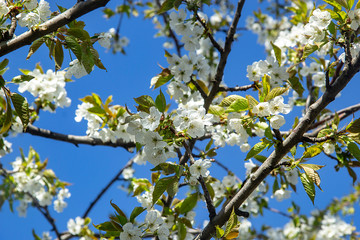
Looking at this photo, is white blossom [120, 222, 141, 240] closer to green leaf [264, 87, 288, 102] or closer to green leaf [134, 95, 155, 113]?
green leaf [134, 95, 155, 113]

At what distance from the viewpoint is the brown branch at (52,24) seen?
55.2 inches

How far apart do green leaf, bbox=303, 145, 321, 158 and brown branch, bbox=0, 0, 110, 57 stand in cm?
115

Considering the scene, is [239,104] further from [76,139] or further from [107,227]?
[76,139]

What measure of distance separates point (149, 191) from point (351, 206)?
494cm

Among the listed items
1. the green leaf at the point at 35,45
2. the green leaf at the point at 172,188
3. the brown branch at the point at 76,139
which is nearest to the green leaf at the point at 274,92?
the green leaf at the point at 172,188

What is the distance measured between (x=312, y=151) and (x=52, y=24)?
134cm

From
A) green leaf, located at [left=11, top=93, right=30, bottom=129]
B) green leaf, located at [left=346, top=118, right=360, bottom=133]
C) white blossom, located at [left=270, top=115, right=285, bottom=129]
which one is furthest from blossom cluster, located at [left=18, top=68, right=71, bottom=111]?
green leaf, located at [left=346, top=118, right=360, bottom=133]

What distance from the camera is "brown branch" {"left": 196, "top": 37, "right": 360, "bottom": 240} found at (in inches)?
60.2

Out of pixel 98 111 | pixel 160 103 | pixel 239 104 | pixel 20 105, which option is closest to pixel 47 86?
pixel 98 111

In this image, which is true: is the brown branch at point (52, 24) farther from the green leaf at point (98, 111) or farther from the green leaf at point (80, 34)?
the green leaf at point (98, 111)

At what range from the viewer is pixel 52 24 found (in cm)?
144

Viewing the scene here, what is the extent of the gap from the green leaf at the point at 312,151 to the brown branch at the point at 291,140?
66 mm

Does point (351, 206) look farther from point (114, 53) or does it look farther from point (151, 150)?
point (151, 150)

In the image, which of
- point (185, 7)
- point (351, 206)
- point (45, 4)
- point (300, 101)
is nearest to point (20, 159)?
point (45, 4)
